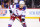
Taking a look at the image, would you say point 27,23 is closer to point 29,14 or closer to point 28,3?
point 29,14

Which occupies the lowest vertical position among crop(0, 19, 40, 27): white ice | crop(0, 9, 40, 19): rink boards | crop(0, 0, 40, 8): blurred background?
crop(0, 19, 40, 27): white ice

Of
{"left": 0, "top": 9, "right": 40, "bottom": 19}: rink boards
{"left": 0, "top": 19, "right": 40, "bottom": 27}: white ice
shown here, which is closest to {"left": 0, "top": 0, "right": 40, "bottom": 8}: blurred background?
{"left": 0, "top": 9, "right": 40, "bottom": 19}: rink boards

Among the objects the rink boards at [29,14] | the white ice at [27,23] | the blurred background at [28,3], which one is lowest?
the white ice at [27,23]

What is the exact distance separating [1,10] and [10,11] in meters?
0.31

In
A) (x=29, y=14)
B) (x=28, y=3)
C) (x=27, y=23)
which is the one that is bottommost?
(x=27, y=23)

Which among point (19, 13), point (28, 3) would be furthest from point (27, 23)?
point (28, 3)

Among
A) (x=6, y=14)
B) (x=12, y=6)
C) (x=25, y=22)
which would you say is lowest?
(x=25, y=22)

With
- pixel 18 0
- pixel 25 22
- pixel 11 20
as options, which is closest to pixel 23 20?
pixel 25 22

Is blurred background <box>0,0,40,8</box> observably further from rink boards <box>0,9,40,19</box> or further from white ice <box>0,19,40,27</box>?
white ice <box>0,19,40,27</box>

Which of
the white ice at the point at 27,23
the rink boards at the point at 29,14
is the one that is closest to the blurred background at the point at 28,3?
the rink boards at the point at 29,14

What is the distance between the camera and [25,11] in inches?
148

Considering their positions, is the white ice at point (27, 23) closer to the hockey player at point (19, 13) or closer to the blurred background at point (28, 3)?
the hockey player at point (19, 13)

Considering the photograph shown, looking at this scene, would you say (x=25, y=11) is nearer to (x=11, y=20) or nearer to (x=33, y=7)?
(x=33, y=7)

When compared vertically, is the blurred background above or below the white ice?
above
